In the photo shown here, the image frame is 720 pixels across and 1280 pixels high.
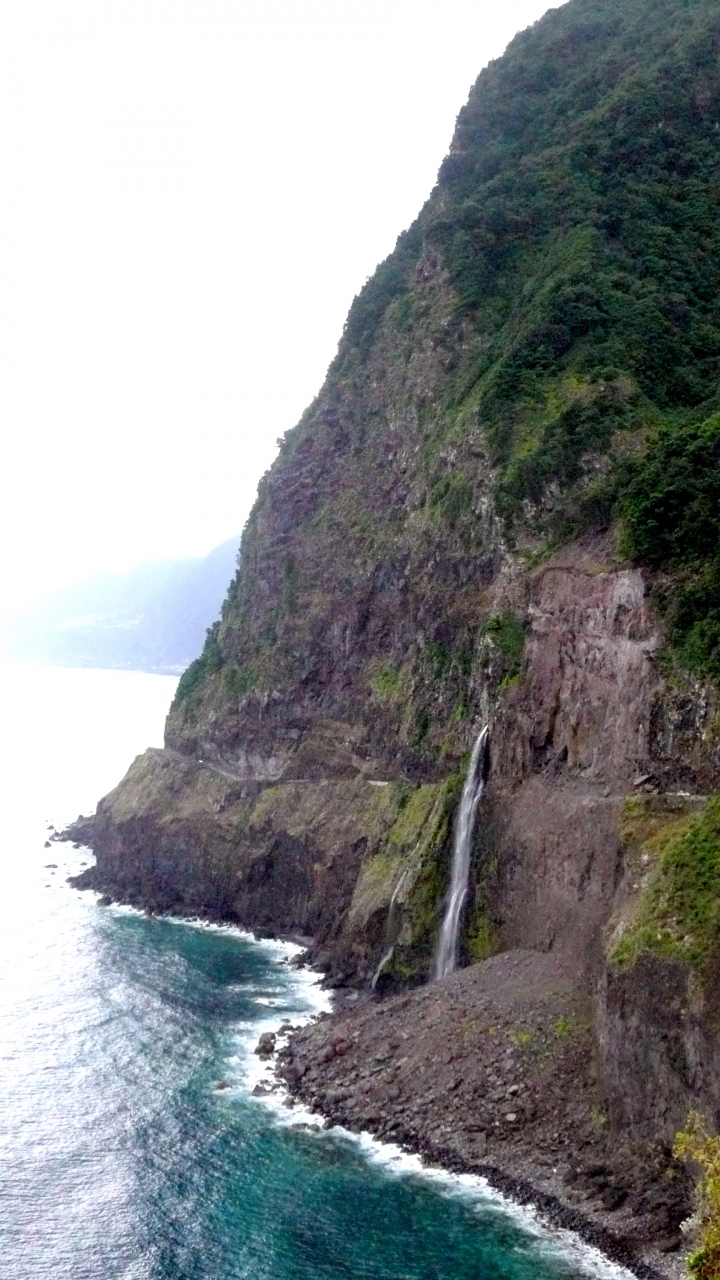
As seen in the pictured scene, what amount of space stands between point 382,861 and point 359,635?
15669 millimetres

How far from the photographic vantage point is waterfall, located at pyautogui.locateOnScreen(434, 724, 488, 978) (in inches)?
1813

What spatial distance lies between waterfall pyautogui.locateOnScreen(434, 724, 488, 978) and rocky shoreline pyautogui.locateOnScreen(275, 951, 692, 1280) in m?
2.59

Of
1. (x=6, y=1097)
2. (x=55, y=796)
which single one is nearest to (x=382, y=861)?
(x=6, y=1097)

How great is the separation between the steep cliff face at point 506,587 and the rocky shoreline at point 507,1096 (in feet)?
4.89

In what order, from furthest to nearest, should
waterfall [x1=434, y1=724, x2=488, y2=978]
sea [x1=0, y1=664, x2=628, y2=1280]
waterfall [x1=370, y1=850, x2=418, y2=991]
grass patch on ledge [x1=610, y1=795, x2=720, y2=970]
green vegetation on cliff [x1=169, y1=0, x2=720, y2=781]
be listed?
green vegetation on cliff [x1=169, y1=0, x2=720, y2=781]
waterfall [x1=370, y1=850, x2=418, y2=991]
waterfall [x1=434, y1=724, x2=488, y2=978]
grass patch on ledge [x1=610, y1=795, x2=720, y2=970]
sea [x1=0, y1=664, x2=628, y2=1280]

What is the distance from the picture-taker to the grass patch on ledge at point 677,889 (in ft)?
102

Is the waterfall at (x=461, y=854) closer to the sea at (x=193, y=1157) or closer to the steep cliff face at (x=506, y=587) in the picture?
the steep cliff face at (x=506, y=587)

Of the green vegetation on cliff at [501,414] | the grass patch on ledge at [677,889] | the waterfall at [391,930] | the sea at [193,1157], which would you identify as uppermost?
the green vegetation on cliff at [501,414]

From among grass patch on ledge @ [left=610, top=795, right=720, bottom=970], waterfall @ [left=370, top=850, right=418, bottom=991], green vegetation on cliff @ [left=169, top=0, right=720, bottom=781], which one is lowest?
waterfall @ [left=370, top=850, right=418, bottom=991]

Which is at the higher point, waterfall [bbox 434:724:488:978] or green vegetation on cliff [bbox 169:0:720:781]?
green vegetation on cliff [bbox 169:0:720:781]

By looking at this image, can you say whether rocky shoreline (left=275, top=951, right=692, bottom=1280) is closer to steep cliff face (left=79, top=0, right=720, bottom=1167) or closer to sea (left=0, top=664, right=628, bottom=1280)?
sea (left=0, top=664, right=628, bottom=1280)

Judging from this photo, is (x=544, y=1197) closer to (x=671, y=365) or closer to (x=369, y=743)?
(x=369, y=743)

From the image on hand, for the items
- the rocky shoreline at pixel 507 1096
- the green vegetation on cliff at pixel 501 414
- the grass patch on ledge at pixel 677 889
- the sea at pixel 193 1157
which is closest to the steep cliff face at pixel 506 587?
the green vegetation on cliff at pixel 501 414

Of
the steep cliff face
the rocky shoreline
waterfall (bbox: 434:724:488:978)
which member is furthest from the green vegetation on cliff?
the rocky shoreline
